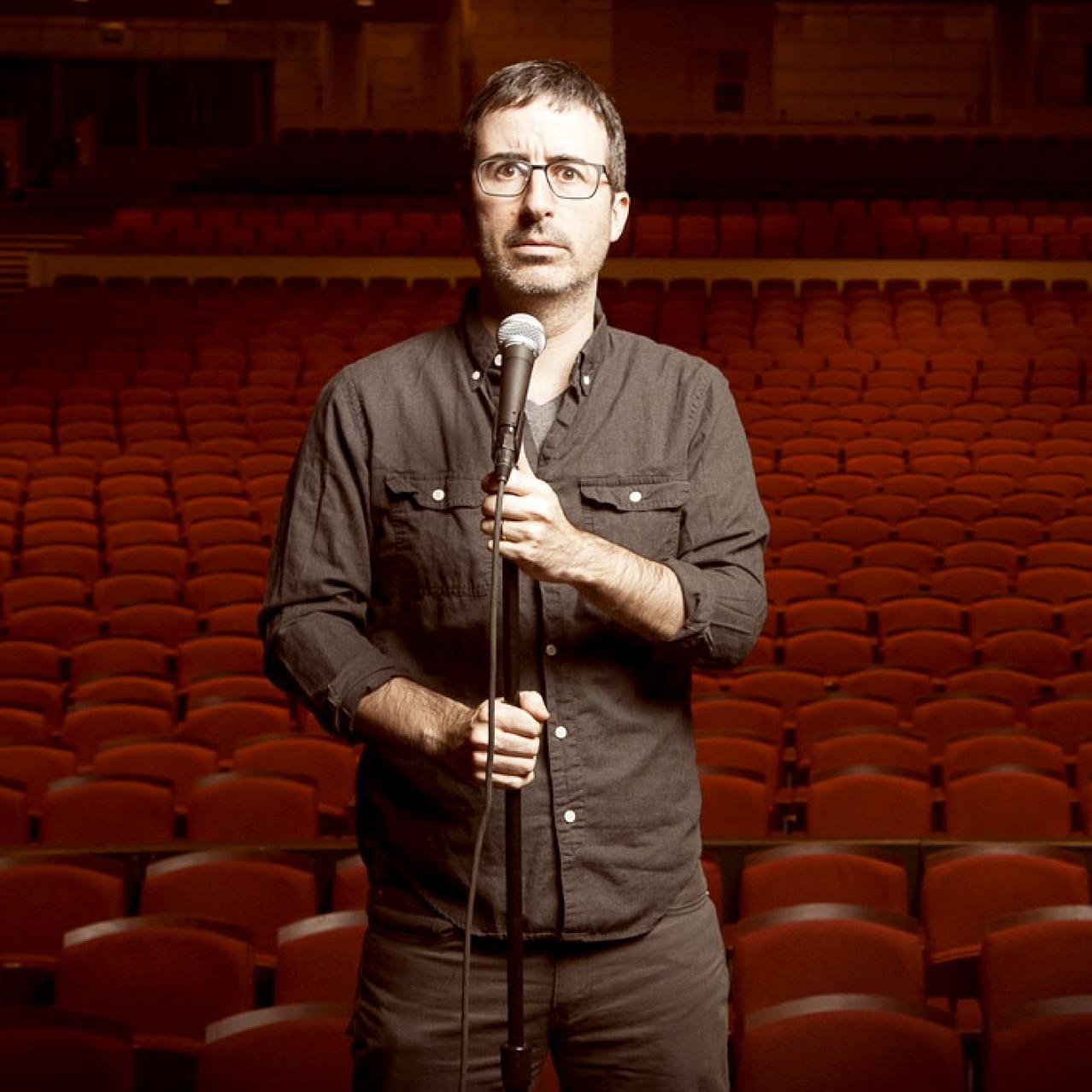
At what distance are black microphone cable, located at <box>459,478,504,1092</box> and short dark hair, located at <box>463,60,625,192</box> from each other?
0.34m

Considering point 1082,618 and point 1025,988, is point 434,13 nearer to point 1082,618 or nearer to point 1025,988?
point 1082,618

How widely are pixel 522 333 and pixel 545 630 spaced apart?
9.6 inches

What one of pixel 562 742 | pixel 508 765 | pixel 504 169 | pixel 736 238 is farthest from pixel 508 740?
pixel 736 238

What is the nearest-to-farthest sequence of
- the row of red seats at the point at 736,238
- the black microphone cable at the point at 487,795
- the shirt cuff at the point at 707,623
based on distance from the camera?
the black microphone cable at the point at 487,795
the shirt cuff at the point at 707,623
the row of red seats at the point at 736,238

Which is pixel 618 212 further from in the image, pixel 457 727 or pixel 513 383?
pixel 457 727

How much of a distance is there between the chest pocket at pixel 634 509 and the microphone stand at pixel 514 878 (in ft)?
0.46

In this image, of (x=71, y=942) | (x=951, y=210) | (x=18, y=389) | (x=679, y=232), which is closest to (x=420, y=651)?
(x=71, y=942)

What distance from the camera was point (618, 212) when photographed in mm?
1188

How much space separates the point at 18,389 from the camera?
757 cm

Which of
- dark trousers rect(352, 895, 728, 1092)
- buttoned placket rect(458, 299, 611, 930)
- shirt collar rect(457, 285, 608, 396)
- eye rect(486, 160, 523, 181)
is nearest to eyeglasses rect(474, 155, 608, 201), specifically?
eye rect(486, 160, 523, 181)

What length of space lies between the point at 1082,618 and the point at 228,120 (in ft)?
41.1

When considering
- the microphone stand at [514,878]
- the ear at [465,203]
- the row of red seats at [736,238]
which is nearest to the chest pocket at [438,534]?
the microphone stand at [514,878]

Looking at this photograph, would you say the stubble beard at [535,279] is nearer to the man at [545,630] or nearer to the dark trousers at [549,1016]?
the man at [545,630]

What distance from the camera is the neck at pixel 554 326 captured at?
1158 mm
